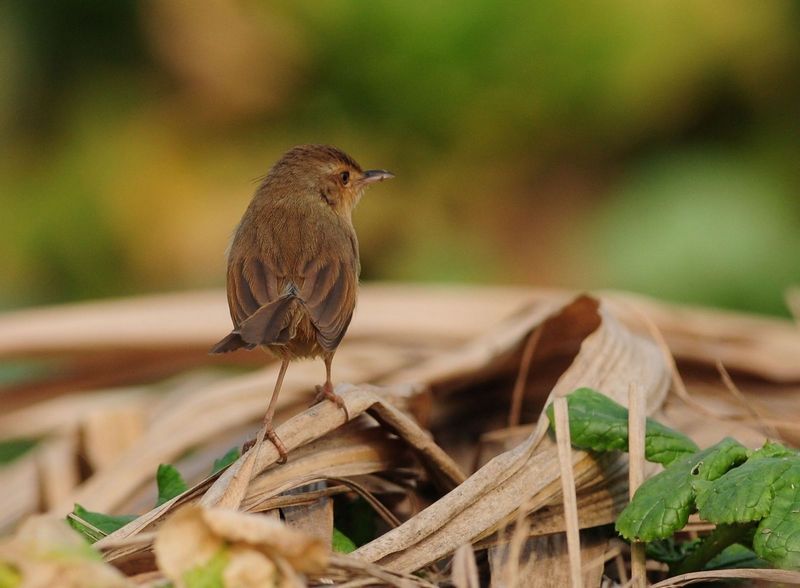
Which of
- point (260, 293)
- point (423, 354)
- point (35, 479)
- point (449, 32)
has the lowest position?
point (35, 479)

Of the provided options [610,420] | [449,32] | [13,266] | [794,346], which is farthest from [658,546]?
[13,266]

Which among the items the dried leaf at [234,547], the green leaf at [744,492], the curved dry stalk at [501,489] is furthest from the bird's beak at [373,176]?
the dried leaf at [234,547]

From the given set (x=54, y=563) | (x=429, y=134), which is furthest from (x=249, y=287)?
(x=429, y=134)

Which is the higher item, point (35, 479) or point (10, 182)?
point (10, 182)

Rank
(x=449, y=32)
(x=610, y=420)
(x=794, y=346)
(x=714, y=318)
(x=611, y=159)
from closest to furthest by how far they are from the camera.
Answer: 1. (x=610, y=420)
2. (x=794, y=346)
3. (x=714, y=318)
4. (x=449, y=32)
5. (x=611, y=159)

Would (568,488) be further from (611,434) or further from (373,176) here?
(373,176)

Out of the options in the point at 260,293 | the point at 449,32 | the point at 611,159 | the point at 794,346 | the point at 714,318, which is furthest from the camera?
the point at 611,159

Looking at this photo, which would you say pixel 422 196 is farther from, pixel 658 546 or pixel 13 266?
pixel 658 546

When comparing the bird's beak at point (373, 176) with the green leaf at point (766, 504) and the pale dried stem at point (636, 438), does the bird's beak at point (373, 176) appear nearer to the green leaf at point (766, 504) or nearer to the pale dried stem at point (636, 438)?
the pale dried stem at point (636, 438)
